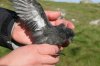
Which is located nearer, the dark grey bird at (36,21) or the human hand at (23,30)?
the dark grey bird at (36,21)

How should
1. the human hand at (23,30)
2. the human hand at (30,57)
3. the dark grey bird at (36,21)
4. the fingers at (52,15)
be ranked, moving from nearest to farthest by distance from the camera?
1. the human hand at (30,57)
2. the dark grey bird at (36,21)
3. the human hand at (23,30)
4. the fingers at (52,15)

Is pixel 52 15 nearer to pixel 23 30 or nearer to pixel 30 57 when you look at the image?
pixel 23 30

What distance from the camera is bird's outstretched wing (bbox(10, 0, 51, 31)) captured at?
3.94m

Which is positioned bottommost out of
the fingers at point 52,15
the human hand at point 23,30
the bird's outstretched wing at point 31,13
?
the human hand at point 23,30

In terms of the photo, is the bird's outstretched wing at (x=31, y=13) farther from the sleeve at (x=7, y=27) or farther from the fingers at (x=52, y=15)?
the fingers at (x=52, y=15)

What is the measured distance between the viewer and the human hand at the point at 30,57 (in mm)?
3125

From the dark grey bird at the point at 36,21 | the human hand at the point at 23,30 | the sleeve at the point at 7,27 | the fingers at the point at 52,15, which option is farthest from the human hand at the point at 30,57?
the fingers at the point at 52,15

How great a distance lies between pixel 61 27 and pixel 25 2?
49 centimetres

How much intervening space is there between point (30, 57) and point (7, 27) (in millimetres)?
1476

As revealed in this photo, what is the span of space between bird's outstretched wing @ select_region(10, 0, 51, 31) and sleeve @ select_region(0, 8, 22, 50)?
1.64ft

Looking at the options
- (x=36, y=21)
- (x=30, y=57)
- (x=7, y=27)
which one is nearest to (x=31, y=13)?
(x=36, y=21)

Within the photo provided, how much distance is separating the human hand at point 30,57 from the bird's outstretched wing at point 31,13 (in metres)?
0.68

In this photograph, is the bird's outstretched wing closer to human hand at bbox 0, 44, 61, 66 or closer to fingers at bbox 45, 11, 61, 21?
human hand at bbox 0, 44, 61, 66

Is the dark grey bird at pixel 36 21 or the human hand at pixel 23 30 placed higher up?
the dark grey bird at pixel 36 21
